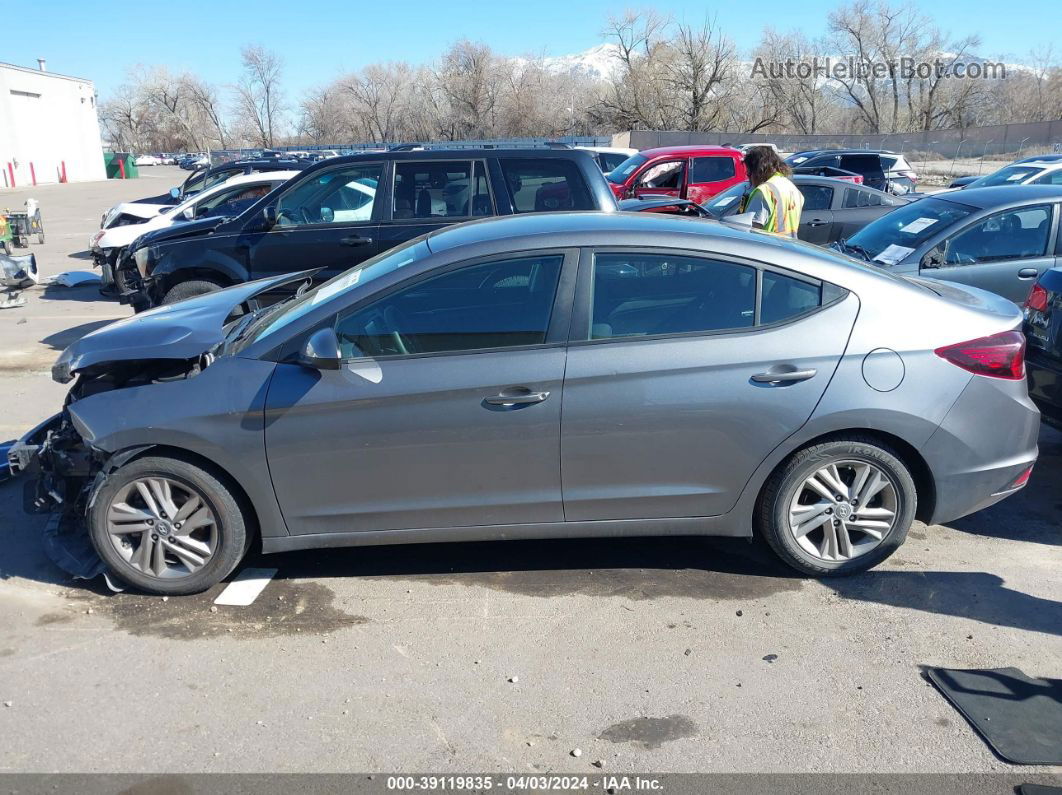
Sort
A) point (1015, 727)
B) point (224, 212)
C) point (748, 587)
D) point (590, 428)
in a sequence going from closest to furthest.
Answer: point (1015, 727) → point (590, 428) → point (748, 587) → point (224, 212)

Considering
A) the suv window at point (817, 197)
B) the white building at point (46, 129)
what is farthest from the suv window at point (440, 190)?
the white building at point (46, 129)

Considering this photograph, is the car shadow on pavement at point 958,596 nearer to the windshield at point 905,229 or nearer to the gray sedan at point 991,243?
the gray sedan at point 991,243

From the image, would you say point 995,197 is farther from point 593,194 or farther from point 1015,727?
point 1015,727

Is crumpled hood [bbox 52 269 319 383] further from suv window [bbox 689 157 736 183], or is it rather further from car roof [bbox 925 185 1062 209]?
suv window [bbox 689 157 736 183]

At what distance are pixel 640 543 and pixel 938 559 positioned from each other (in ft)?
4.98

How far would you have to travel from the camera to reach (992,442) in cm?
408

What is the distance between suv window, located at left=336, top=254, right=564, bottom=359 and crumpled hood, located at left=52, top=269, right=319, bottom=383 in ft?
2.74

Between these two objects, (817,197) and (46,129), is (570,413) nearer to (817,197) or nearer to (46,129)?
(817,197)

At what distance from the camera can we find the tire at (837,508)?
4.02 meters

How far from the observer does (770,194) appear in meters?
7.09

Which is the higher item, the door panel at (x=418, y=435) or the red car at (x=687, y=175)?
the red car at (x=687, y=175)

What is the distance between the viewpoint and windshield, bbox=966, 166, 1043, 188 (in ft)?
60.6

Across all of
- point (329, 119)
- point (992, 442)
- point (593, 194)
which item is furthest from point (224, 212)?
point (329, 119)
